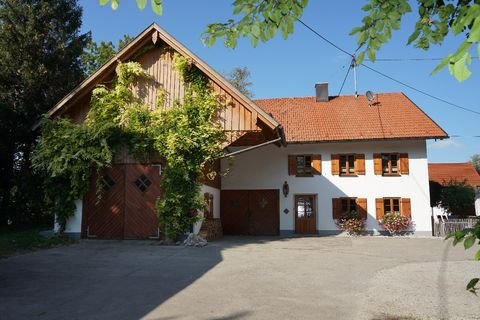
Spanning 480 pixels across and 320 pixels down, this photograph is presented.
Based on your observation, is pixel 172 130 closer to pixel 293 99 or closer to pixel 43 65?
pixel 43 65

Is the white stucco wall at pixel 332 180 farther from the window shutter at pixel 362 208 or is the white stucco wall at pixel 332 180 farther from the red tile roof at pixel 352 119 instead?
the red tile roof at pixel 352 119

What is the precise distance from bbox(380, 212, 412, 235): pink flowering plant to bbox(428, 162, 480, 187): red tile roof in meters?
16.3

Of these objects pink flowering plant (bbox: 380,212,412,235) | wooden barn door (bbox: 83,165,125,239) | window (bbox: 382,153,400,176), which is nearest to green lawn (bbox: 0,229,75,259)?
wooden barn door (bbox: 83,165,125,239)

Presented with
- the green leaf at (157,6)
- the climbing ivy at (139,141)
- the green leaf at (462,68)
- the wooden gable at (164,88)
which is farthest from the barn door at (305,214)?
the green leaf at (462,68)

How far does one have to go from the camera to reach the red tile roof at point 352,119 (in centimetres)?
2261

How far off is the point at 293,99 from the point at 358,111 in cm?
475

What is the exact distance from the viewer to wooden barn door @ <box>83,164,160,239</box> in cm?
1628

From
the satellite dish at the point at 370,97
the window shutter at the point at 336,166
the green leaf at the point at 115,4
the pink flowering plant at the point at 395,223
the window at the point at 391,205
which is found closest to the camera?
the green leaf at the point at 115,4

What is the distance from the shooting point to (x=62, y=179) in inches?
644

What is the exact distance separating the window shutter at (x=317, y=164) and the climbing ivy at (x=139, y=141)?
8.09 m

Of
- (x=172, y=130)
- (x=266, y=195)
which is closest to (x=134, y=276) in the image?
(x=172, y=130)

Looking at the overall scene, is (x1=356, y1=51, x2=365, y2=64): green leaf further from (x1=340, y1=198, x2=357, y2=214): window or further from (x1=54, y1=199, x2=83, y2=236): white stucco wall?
(x1=340, y1=198, x2=357, y2=214): window

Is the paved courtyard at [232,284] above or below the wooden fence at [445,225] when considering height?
below

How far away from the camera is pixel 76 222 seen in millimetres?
16562
